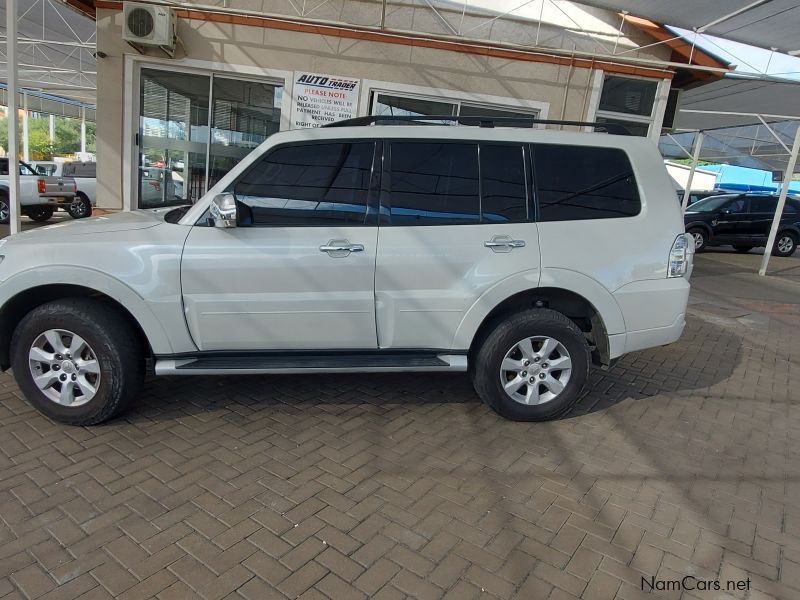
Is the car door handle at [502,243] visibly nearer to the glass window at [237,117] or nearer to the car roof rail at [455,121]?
the car roof rail at [455,121]

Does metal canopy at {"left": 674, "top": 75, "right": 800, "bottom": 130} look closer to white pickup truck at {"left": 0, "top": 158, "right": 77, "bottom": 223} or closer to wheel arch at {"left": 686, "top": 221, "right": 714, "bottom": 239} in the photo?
wheel arch at {"left": 686, "top": 221, "right": 714, "bottom": 239}

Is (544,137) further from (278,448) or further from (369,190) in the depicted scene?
(278,448)

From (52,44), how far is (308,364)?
47.2 ft

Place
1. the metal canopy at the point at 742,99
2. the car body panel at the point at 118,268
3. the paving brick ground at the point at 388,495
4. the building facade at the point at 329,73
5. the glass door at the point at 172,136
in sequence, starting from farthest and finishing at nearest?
the metal canopy at the point at 742,99 < the glass door at the point at 172,136 < the building facade at the point at 329,73 < the car body panel at the point at 118,268 < the paving brick ground at the point at 388,495

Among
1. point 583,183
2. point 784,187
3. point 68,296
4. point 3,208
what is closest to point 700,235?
point 784,187

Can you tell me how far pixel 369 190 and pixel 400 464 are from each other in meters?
1.78

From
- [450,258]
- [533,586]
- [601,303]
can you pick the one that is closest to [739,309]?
[601,303]

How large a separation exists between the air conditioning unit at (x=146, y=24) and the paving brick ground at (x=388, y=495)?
5.56 meters

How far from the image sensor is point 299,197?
11.4 feet

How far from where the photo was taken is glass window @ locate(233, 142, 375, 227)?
3439 mm

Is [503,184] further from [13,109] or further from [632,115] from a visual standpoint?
[632,115]

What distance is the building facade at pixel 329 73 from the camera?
8141 mm

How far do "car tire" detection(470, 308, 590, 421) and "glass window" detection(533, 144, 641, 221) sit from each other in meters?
0.74

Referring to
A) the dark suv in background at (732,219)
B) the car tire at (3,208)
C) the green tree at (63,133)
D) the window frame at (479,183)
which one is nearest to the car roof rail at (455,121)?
the window frame at (479,183)
